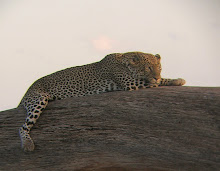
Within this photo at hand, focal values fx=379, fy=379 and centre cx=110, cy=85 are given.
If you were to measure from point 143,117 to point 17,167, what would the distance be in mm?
2815

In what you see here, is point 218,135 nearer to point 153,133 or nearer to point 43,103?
point 153,133

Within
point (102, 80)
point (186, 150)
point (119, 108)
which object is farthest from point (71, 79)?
point (186, 150)

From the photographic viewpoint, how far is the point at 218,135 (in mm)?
6848

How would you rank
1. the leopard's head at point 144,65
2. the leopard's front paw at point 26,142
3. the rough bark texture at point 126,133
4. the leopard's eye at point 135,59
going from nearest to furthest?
the rough bark texture at point 126,133 → the leopard's front paw at point 26,142 → the leopard's head at point 144,65 → the leopard's eye at point 135,59

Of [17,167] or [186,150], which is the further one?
[17,167]

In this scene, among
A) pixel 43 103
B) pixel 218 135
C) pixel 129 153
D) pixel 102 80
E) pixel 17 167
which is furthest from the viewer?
pixel 102 80

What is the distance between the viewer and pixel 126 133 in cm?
745

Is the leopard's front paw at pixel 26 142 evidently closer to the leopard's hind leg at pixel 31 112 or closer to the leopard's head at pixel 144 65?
the leopard's hind leg at pixel 31 112

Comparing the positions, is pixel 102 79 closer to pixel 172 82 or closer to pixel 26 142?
pixel 172 82

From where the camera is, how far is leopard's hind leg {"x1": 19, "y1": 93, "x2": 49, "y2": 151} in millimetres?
7801

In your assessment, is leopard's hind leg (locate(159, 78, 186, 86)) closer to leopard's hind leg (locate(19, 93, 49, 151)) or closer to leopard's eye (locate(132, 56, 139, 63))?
leopard's eye (locate(132, 56, 139, 63))

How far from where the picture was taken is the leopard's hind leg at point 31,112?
7801mm

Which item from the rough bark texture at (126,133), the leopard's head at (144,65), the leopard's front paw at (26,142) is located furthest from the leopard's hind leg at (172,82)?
the leopard's front paw at (26,142)

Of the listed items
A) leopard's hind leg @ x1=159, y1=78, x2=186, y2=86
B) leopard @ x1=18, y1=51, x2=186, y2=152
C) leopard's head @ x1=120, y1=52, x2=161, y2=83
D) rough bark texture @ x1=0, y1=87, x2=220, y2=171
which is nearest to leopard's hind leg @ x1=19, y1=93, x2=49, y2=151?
leopard @ x1=18, y1=51, x2=186, y2=152
